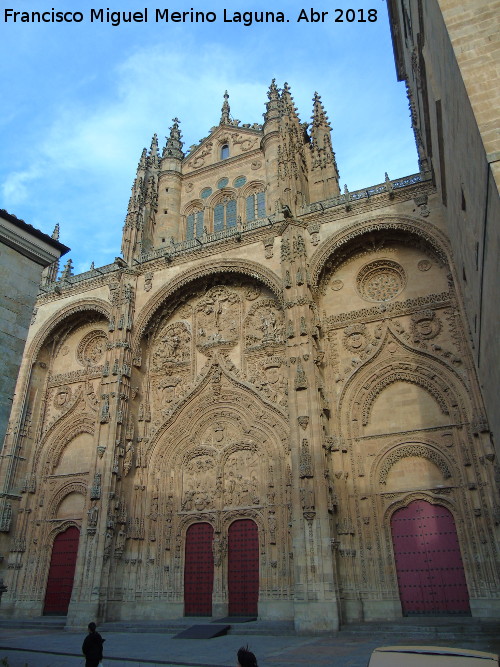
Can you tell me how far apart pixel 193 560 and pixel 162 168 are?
18.4m

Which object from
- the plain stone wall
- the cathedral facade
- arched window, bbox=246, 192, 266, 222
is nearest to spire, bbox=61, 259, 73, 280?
the cathedral facade

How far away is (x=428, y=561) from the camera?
1338cm

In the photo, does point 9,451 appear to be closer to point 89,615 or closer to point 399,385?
point 89,615

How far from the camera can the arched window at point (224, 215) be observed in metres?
23.2

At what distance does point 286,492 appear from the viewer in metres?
15.6

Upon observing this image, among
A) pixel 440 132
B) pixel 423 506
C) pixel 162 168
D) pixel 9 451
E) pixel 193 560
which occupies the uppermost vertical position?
pixel 162 168

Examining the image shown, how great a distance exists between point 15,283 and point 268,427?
407 inches

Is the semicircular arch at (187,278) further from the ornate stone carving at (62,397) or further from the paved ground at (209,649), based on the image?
the paved ground at (209,649)

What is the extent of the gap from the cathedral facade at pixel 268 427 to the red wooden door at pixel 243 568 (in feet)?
0.21

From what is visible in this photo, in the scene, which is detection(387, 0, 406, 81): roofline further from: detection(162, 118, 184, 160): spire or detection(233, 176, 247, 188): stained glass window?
detection(162, 118, 184, 160): spire

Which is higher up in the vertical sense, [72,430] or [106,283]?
[106,283]

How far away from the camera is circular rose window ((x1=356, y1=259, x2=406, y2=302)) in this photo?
1677 cm

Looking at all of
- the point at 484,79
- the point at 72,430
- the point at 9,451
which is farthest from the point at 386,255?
the point at 9,451

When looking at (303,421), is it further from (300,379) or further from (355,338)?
(355,338)
